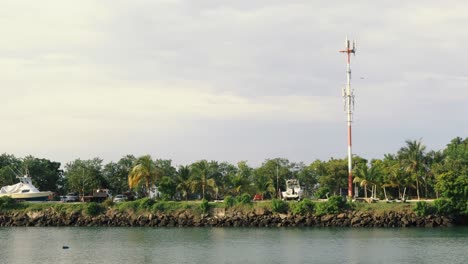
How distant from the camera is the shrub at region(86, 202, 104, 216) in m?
101

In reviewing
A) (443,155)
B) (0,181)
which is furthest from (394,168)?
(0,181)

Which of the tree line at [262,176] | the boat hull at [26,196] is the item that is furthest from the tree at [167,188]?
the boat hull at [26,196]

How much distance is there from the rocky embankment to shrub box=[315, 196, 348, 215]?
733mm

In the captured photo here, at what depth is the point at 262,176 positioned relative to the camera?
127m

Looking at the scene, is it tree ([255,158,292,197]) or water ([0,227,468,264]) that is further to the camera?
tree ([255,158,292,197])

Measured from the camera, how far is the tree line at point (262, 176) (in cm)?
10694

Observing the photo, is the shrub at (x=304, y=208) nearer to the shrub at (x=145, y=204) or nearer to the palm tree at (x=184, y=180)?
the shrub at (x=145, y=204)

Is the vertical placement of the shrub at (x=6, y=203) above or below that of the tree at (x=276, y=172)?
below

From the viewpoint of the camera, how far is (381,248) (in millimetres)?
66375

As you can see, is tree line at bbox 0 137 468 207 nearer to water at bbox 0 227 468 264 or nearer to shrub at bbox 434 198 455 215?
shrub at bbox 434 198 455 215

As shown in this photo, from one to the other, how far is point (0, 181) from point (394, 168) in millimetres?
84080

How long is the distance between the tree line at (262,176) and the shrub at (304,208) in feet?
28.7

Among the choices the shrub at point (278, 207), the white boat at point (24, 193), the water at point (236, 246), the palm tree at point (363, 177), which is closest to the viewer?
the water at point (236, 246)

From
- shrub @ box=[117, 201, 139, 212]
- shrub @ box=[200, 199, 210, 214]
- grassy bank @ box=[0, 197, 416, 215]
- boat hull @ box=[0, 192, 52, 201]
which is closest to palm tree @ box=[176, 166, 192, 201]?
grassy bank @ box=[0, 197, 416, 215]
